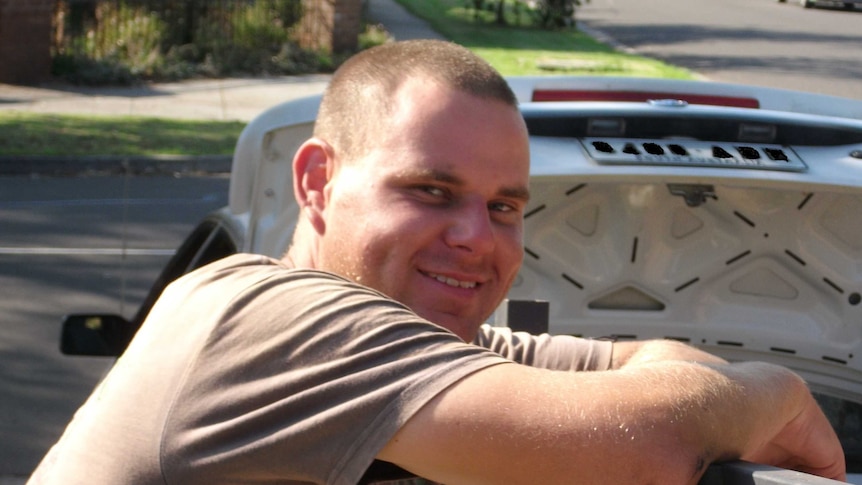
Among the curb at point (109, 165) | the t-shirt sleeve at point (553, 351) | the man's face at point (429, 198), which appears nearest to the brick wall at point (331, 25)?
the curb at point (109, 165)

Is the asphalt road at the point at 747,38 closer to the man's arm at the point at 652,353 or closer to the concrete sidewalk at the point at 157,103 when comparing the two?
the concrete sidewalk at the point at 157,103

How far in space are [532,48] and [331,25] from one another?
4324mm

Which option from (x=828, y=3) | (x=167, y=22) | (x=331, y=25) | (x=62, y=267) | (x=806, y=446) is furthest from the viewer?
(x=828, y=3)

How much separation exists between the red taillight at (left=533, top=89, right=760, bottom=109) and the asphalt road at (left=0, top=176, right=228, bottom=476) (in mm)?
1667

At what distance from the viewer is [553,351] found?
244 centimetres

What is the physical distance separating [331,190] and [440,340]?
1.72ft

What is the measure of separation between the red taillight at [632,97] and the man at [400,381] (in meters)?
1.65

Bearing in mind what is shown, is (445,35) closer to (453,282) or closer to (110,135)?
(110,135)

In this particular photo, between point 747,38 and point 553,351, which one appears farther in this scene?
point 747,38

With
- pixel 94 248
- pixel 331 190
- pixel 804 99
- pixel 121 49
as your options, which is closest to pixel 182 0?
pixel 121 49

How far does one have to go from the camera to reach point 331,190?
216 cm

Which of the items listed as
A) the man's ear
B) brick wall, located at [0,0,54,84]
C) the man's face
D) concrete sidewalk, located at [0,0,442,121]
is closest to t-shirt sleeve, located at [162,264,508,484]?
the man's face

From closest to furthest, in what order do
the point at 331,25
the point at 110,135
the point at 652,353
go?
1. the point at 652,353
2. the point at 110,135
3. the point at 331,25

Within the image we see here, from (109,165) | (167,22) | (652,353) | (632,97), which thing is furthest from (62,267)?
(167,22)
